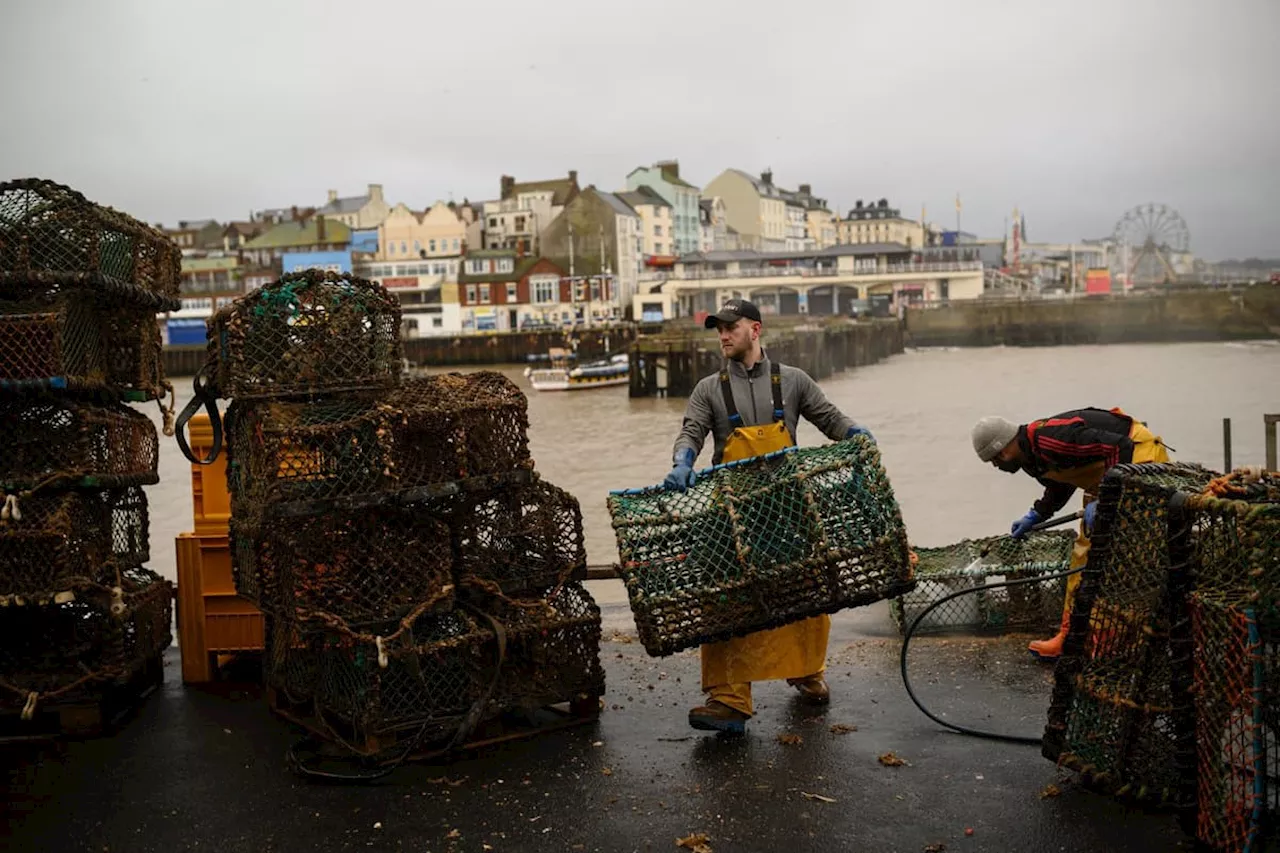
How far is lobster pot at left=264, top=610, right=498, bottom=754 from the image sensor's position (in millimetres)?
4863

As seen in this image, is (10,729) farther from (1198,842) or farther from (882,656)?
(1198,842)

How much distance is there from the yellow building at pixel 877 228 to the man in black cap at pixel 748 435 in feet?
532

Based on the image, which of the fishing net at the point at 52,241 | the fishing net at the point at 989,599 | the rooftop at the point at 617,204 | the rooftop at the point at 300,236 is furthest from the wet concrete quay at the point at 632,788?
the rooftop at the point at 300,236

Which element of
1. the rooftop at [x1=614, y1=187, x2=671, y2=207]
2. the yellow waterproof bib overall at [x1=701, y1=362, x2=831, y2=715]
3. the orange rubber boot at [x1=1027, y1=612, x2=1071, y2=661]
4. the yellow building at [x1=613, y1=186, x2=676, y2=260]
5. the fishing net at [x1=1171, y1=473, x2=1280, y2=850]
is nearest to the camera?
the fishing net at [x1=1171, y1=473, x2=1280, y2=850]

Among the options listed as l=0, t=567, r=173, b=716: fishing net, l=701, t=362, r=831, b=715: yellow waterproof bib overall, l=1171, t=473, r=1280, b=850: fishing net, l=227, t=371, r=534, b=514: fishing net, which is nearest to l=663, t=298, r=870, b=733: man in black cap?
l=701, t=362, r=831, b=715: yellow waterproof bib overall

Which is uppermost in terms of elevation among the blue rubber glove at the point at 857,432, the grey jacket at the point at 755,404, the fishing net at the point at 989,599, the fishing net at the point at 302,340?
the fishing net at the point at 302,340

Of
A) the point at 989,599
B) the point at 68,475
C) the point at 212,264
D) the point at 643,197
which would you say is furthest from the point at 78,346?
the point at 643,197

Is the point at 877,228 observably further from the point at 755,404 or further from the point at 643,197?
the point at 755,404

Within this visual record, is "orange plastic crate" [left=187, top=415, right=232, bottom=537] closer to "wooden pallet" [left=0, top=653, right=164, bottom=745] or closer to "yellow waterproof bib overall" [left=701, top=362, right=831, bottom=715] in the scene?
"wooden pallet" [left=0, top=653, right=164, bottom=745]

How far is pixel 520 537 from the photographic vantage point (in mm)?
5469

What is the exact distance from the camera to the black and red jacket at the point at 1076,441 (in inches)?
208

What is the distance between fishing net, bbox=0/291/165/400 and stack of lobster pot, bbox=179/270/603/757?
0.57m

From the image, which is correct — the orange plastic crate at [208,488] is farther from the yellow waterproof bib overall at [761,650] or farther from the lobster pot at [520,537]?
the yellow waterproof bib overall at [761,650]

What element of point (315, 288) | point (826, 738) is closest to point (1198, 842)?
point (826, 738)
